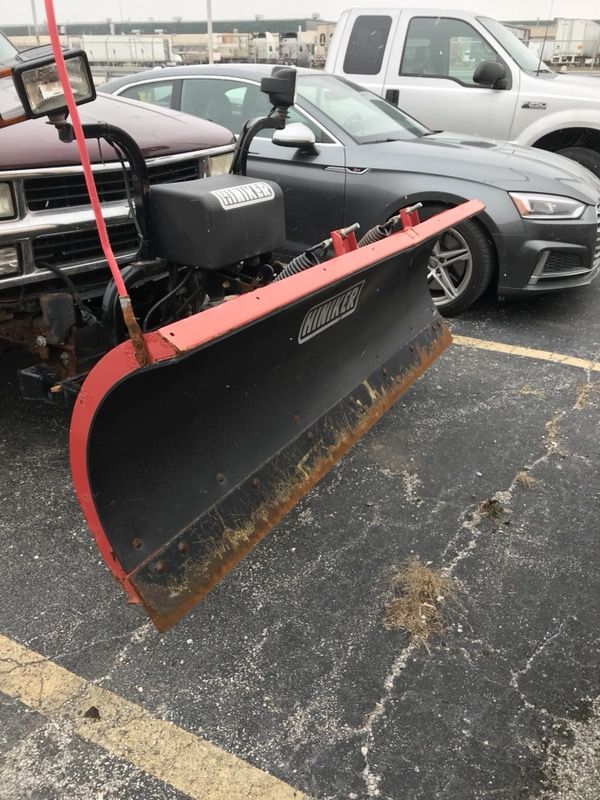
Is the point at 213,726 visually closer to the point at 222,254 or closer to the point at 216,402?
the point at 216,402

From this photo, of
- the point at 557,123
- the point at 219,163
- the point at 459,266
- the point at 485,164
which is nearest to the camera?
the point at 219,163

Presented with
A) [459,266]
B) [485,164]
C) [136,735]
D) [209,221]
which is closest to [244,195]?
[209,221]

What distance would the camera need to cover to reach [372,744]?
205 centimetres

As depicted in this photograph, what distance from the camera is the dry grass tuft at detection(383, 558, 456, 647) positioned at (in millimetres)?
2469

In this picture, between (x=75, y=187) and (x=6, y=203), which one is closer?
(x=6, y=203)

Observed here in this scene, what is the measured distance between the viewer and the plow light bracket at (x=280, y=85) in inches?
132

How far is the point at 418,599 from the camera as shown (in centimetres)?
259

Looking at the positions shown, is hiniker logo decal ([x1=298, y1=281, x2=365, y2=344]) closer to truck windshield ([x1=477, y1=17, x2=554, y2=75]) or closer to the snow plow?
the snow plow

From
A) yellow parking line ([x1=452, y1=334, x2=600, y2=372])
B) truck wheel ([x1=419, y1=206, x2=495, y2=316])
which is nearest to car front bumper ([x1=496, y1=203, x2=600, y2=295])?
truck wheel ([x1=419, y1=206, x2=495, y2=316])

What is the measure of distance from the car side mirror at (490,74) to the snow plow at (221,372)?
14.8ft

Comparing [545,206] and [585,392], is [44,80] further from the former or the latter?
[545,206]

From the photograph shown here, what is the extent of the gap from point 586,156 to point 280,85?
18.0 feet

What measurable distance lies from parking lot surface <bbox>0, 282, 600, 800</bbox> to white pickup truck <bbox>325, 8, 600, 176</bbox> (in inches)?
204

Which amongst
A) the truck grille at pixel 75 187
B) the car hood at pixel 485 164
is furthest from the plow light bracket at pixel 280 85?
the car hood at pixel 485 164
